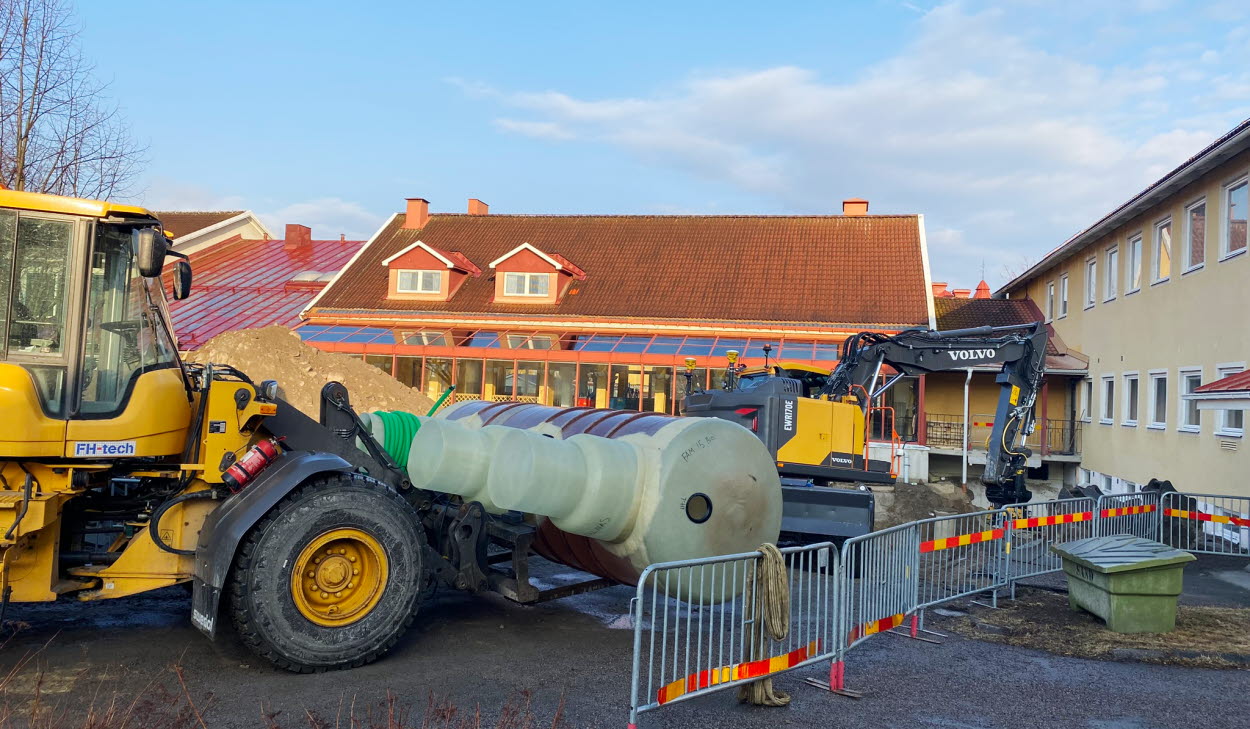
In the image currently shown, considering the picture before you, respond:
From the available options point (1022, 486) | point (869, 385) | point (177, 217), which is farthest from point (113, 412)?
point (177, 217)

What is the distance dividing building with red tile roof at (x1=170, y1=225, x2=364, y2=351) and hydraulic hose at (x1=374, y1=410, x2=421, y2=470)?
2304 centimetres

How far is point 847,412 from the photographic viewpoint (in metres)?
12.3

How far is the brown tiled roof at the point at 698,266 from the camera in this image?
28125 millimetres

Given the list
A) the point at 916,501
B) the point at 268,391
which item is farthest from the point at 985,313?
the point at 268,391

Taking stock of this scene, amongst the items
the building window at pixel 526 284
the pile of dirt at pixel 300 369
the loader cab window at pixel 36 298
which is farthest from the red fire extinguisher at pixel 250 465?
the building window at pixel 526 284

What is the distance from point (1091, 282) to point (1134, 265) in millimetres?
3721

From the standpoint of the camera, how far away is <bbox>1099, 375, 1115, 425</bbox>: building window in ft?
76.2

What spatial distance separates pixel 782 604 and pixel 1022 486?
9.93 metres

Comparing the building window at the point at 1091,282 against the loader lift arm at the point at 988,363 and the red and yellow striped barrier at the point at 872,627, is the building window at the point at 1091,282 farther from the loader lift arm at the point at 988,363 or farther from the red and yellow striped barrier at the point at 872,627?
the red and yellow striped barrier at the point at 872,627

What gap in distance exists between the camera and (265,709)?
5.75 m

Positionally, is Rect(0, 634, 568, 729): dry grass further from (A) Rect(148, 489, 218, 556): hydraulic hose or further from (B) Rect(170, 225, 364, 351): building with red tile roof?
(B) Rect(170, 225, 364, 351): building with red tile roof

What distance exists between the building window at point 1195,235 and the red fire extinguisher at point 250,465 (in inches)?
657

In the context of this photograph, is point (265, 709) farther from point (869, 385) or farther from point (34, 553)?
point (869, 385)

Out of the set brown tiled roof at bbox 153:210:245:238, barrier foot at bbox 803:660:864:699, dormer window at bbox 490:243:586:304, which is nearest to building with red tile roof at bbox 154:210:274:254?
brown tiled roof at bbox 153:210:245:238
